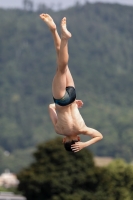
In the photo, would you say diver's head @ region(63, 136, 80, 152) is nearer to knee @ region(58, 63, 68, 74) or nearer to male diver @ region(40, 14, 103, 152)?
male diver @ region(40, 14, 103, 152)

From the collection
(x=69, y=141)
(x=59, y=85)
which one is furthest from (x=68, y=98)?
(x=69, y=141)

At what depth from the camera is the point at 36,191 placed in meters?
93.5

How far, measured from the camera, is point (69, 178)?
94.7 m

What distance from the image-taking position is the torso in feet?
60.0

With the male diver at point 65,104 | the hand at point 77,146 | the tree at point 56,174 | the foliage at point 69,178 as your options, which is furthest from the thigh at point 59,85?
the tree at point 56,174

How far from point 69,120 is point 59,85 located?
2.17 ft

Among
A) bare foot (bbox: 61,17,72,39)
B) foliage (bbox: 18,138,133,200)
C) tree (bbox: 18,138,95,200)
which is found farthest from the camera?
tree (bbox: 18,138,95,200)

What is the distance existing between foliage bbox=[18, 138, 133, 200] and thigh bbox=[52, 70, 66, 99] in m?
72.9

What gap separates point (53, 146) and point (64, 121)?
253ft

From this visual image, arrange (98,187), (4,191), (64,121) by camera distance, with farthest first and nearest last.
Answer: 1. (4,191)
2. (98,187)
3. (64,121)

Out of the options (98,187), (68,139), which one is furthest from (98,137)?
(98,187)

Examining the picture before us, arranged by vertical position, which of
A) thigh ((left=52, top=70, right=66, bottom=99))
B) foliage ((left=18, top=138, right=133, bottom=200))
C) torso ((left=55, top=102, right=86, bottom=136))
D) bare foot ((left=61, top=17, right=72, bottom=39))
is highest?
foliage ((left=18, top=138, right=133, bottom=200))

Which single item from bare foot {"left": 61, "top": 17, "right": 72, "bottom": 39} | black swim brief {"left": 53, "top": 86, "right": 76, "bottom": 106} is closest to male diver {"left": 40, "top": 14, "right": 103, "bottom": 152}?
black swim brief {"left": 53, "top": 86, "right": 76, "bottom": 106}

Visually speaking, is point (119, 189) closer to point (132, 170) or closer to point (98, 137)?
point (132, 170)
